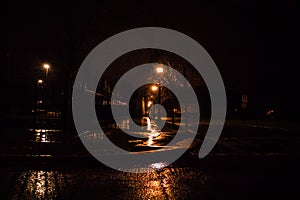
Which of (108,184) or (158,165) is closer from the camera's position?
(108,184)

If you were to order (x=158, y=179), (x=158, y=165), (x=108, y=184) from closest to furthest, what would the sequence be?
(x=108, y=184)
(x=158, y=179)
(x=158, y=165)

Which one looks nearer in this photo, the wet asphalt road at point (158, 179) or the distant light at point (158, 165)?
the wet asphalt road at point (158, 179)

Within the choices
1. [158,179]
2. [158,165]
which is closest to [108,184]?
[158,179]

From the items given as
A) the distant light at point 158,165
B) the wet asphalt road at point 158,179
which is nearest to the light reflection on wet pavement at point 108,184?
the wet asphalt road at point 158,179

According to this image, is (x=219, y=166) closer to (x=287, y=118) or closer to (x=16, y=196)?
(x=16, y=196)

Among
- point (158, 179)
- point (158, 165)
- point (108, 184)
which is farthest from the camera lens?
point (158, 165)

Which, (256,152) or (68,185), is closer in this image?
(68,185)

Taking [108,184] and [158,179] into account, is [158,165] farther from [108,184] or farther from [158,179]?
[108,184]

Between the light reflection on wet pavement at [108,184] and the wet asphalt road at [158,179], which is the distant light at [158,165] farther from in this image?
the light reflection on wet pavement at [108,184]

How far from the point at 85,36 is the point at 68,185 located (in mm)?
6355

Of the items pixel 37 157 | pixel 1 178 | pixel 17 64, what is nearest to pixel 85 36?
pixel 37 157

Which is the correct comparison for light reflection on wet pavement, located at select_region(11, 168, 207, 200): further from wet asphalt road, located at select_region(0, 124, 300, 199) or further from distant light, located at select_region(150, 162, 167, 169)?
distant light, located at select_region(150, 162, 167, 169)

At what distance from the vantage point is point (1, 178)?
7645 millimetres

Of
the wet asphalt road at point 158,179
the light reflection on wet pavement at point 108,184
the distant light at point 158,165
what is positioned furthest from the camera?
the distant light at point 158,165
